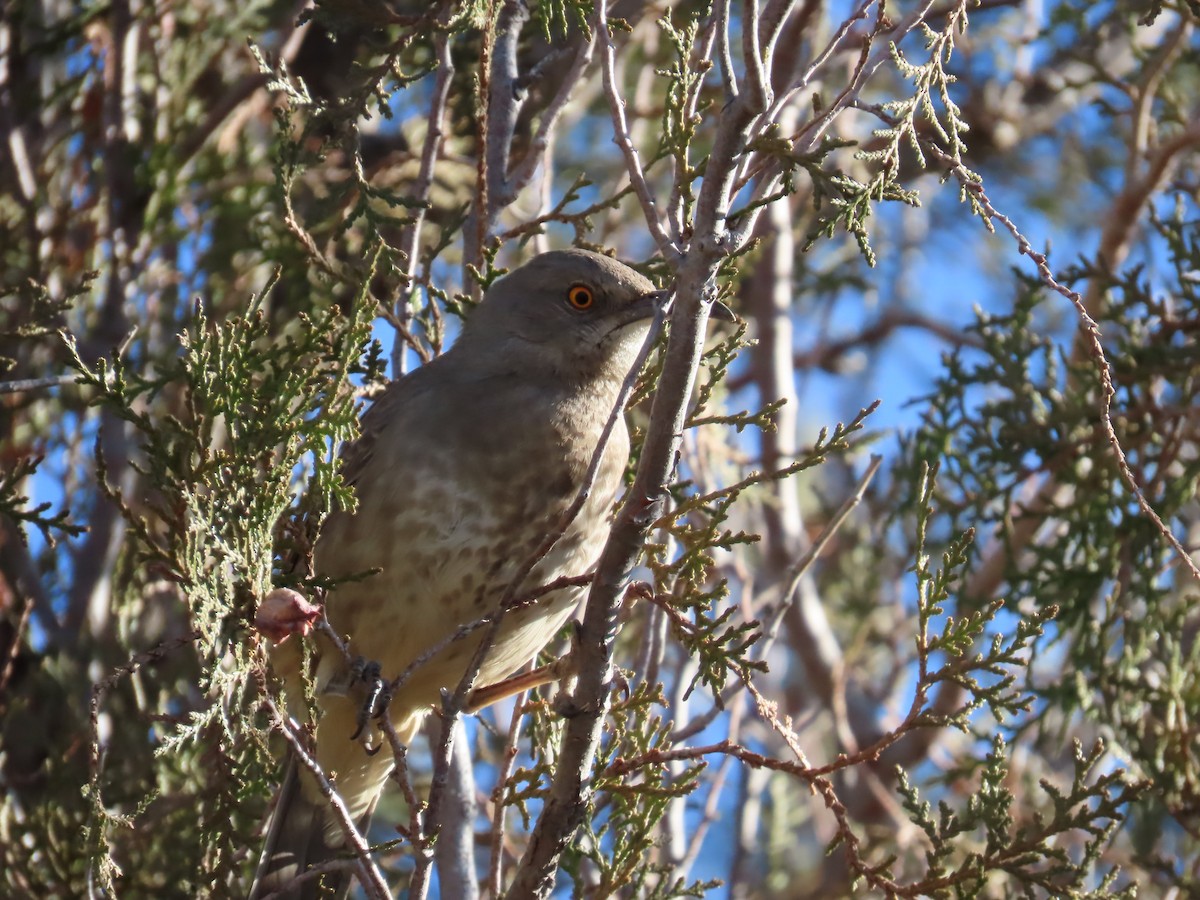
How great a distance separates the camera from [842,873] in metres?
6.91

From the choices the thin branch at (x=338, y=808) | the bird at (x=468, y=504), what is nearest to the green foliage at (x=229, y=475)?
the thin branch at (x=338, y=808)

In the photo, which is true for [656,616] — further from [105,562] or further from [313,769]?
[105,562]

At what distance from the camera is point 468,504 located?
13.0 ft

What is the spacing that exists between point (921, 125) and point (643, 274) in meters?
4.25

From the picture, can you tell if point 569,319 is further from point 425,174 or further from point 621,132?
point 621,132

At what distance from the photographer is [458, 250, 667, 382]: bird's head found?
4.45 meters

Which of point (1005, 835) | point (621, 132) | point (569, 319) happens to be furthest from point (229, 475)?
point (1005, 835)

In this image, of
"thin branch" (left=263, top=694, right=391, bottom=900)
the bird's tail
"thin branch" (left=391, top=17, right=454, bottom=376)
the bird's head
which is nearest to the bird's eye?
the bird's head

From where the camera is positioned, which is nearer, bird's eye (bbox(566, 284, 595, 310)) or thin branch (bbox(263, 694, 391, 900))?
thin branch (bbox(263, 694, 391, 900))

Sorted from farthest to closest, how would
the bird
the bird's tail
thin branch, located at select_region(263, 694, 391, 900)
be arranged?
the bird's tail
the bird
thin branch, located at select_region(263, 694, 391, 900)

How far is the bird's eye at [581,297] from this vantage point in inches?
178

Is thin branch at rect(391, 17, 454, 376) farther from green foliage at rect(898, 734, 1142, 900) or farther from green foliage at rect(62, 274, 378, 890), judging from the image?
green foliage at rect(898, 734, 1142, 900)

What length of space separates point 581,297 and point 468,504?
0.92 m

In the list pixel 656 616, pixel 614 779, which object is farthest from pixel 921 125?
pixel 614 779
